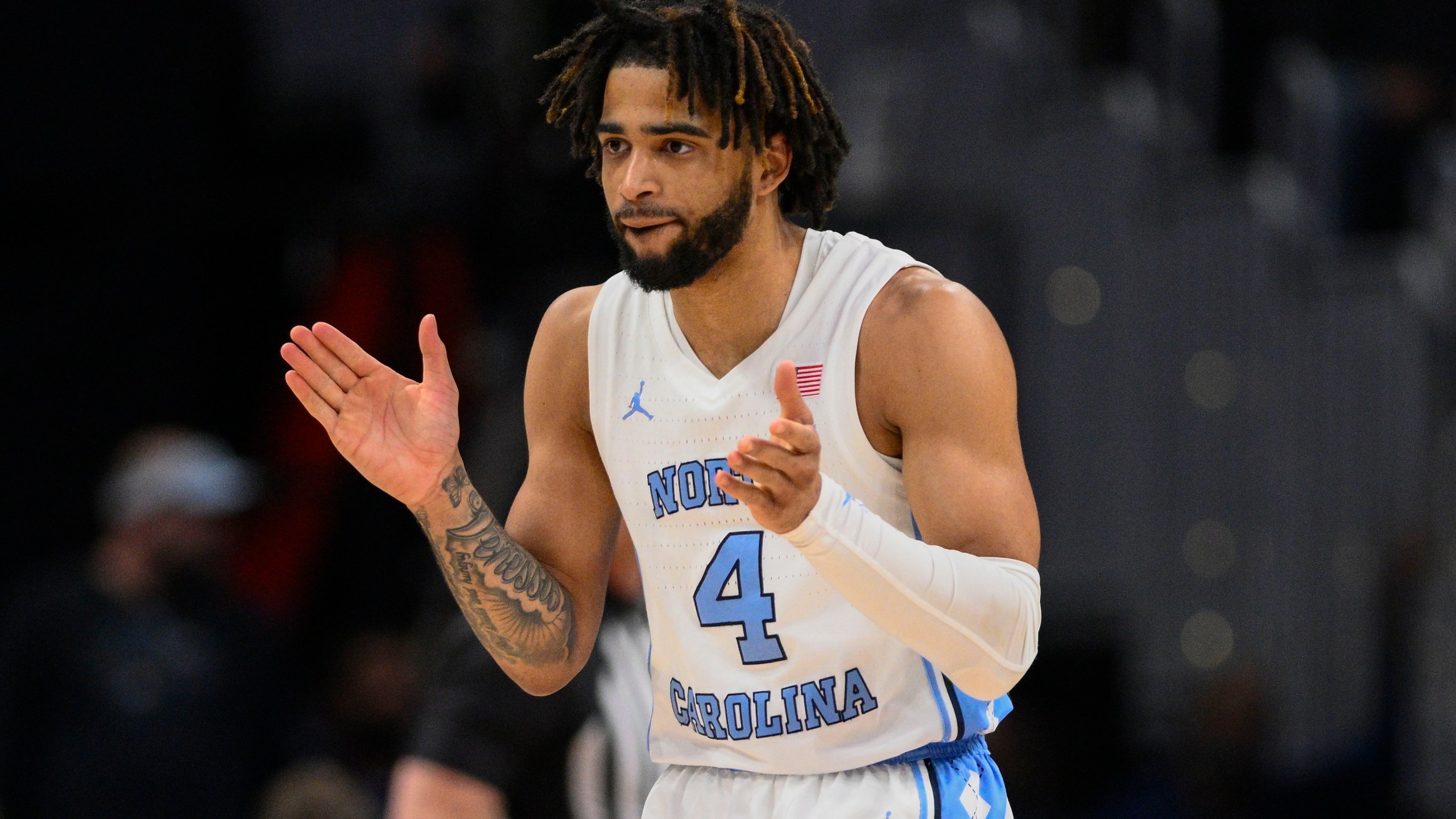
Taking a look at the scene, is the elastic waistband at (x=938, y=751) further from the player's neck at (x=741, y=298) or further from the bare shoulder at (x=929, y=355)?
the player's neck at (x=741, y=298)

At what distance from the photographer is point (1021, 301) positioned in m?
7.82

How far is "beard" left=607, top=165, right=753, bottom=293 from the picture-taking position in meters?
3.15

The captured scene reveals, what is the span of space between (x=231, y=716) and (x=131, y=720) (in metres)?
0.36

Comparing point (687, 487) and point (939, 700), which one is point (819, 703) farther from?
point (687, 487)

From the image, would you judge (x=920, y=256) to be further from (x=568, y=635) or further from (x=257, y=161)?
(x=568, y=635)

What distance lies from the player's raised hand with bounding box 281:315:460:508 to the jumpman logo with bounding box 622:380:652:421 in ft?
1.06

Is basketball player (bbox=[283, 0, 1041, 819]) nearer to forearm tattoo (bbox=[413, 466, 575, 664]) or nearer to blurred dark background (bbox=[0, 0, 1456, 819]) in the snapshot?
forearm tattoo (bbox=[413, 466, 575, 664])

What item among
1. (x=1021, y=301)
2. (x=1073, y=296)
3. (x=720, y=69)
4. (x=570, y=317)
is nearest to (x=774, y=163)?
(x=720, y=69)

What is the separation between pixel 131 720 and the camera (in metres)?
6.66

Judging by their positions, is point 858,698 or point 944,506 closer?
point 944,506

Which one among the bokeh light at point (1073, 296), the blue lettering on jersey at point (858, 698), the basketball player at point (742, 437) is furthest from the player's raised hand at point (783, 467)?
the bokeh light at point (1073, 296)

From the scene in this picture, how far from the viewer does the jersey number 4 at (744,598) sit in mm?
3172

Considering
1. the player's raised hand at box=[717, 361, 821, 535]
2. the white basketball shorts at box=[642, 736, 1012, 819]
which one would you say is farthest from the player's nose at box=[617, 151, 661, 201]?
the white basketball shorts at box=[642, 736, 1012, 819]

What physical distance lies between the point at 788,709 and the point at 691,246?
0.81 metres
